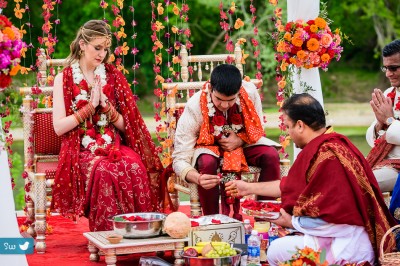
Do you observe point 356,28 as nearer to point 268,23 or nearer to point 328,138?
point 268,23

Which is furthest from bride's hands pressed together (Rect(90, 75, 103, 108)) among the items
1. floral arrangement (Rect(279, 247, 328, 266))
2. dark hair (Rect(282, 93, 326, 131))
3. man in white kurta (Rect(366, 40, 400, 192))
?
floral arrangement (Rect(279, 247, 328, 266))

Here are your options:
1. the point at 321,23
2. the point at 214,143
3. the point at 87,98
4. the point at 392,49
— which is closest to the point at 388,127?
the point at 392,49

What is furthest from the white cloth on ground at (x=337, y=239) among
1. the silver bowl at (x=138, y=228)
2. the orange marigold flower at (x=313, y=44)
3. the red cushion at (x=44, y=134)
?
the red cushion at (x=44, y=134)

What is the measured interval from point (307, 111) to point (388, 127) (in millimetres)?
1262

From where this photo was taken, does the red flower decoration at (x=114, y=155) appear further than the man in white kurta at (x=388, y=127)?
Yes

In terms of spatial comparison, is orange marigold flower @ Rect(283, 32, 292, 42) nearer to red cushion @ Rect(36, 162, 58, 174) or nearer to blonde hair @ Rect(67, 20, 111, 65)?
blonde hair @ Rect(67, 20, 111, 65)

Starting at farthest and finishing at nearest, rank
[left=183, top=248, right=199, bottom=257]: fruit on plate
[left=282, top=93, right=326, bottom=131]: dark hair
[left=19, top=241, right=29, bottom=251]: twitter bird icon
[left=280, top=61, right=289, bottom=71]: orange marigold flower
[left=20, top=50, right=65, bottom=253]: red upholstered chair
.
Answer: [left=280, top=61, right=289, bottom=71]: orange marigold flower → [left=20, top=50, right=65, bottom=253]: red upholstered chair → [left=19, top=241, right=29, bottom=251]: twitter bird icon → [left=183, top=248, right=199, bottom=257]: fruit on plate → [left=282, top=93, right=326, bottom=131]: dark hair

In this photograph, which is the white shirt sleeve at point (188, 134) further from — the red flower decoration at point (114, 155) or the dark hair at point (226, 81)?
the red flower decoration at point (114, 155)

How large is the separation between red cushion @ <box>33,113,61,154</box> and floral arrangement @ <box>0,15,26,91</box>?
2.02 meters

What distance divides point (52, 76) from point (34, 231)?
1290 mm

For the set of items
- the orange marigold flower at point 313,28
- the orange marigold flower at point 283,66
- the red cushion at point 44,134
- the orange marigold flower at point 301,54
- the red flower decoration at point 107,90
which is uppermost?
the orange marigold flower at point 313,28

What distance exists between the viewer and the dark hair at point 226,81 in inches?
253

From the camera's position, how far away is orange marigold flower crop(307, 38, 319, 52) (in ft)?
23.2

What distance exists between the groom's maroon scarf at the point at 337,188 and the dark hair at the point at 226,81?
118 centimetres
